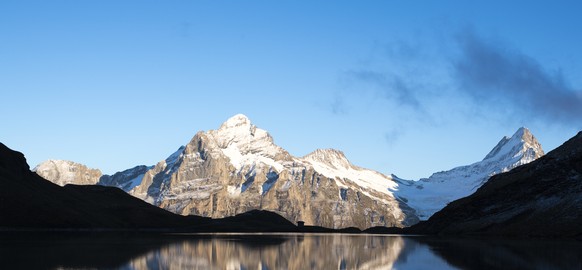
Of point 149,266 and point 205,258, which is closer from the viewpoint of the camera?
point 149,266

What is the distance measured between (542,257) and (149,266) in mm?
48679

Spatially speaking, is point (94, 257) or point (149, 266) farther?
point (94, 257)

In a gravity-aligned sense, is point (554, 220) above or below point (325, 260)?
above

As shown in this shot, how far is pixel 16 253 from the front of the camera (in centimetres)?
8219

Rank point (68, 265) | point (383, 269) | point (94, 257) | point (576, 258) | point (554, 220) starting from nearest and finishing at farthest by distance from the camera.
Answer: point (68, 265) → point (383, 269) → point (94, 257) → point (576, 258) → point (554, 220)

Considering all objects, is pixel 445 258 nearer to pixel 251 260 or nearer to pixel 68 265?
pixel 251 260

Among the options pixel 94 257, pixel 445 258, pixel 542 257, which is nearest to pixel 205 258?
pixel 94 257

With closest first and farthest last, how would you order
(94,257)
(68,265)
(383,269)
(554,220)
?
1. (68,265)
2. (383,269)
3. (94,257)
4. (554,220)

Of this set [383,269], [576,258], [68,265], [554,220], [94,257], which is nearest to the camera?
[68,265]

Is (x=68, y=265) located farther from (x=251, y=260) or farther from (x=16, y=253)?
(x=251, y=260)

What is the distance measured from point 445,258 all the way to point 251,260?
24.7 meters

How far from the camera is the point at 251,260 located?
273ft

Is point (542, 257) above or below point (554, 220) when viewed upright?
below

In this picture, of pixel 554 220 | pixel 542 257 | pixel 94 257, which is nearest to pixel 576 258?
pixel 542 257
